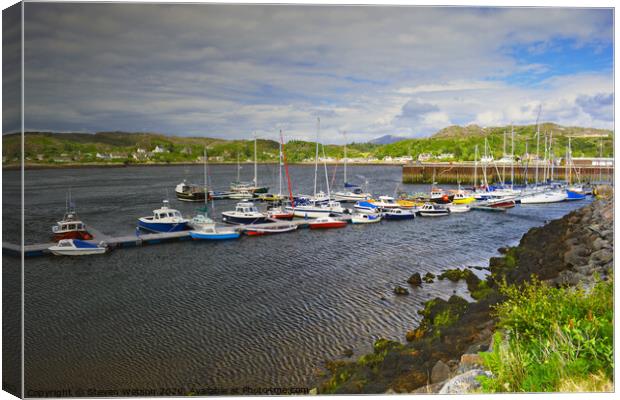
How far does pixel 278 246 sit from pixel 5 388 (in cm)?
1053

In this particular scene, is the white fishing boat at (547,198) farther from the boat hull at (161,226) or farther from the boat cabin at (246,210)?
the boat hull at (161,226)

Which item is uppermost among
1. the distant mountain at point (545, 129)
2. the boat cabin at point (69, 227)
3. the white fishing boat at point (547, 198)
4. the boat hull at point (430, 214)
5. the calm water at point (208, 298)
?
the distant mountain at point (545, 129)

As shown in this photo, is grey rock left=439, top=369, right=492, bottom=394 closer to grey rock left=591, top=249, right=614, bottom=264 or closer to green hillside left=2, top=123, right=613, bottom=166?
green hillside left=2, top=123, right=613, bottom=166

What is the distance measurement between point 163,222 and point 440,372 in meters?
12.4

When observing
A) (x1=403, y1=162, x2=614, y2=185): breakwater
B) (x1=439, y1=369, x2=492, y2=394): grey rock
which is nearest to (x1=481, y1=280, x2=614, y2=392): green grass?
(x1=439, y1=369, x2=492, y2=394): grey rock

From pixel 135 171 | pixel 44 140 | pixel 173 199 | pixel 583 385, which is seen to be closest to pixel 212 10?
pixel 44 140

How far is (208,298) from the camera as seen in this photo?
28.8 feet

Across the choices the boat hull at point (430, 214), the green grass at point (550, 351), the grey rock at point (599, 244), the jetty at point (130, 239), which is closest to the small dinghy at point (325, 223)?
the jetty at point (130, 239)

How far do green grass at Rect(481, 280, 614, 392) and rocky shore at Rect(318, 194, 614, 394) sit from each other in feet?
0.87

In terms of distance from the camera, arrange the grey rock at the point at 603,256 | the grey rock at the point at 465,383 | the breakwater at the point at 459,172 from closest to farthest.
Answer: the grey rock at the point at 465,383 < the grey rock at the point at 603,256 < the breakwater at the point at 459,172

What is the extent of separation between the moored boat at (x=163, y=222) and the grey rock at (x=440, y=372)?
480 inches

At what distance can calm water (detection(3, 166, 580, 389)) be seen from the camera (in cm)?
582

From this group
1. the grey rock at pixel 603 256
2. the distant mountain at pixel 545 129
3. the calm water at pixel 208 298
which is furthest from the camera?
the distant mountain at pixel 545 129

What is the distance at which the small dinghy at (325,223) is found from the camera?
17.8 metres
